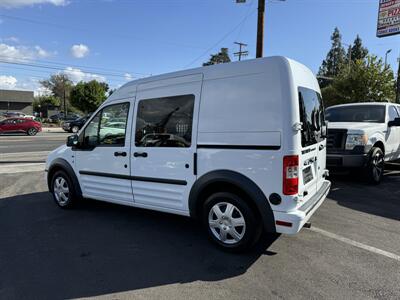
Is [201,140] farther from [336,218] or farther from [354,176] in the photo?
[354,176]

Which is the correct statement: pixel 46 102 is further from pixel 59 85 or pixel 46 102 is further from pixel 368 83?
pixel 368 83

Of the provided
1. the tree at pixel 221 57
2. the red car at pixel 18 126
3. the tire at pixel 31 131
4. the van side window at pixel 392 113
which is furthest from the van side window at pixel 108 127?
the tree at pixel 221 57

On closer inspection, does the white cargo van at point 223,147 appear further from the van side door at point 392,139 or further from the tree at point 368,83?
the tree at point 368,83

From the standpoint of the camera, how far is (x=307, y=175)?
383 centimetres

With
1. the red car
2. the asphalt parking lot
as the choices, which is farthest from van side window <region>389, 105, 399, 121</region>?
the red car

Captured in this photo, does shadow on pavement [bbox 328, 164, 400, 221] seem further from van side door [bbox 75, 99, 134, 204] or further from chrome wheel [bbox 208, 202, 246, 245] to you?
van side door [bbox 75, 99, 134, 204]

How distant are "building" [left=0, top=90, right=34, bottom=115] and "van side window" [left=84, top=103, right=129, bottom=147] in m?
72.1

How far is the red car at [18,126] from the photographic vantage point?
24797 millimetres

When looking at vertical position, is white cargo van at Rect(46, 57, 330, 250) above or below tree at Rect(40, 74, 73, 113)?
below

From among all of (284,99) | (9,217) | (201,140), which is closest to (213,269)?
(201,140)

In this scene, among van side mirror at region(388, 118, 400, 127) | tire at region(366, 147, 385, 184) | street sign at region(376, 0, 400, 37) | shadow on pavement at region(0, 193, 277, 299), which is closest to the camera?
shadow on pavement at region(0, 193, 277, 299)

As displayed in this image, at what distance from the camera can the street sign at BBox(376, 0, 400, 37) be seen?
46.5ft

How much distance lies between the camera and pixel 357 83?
25.0 m

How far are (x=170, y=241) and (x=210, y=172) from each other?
1.20 metres
